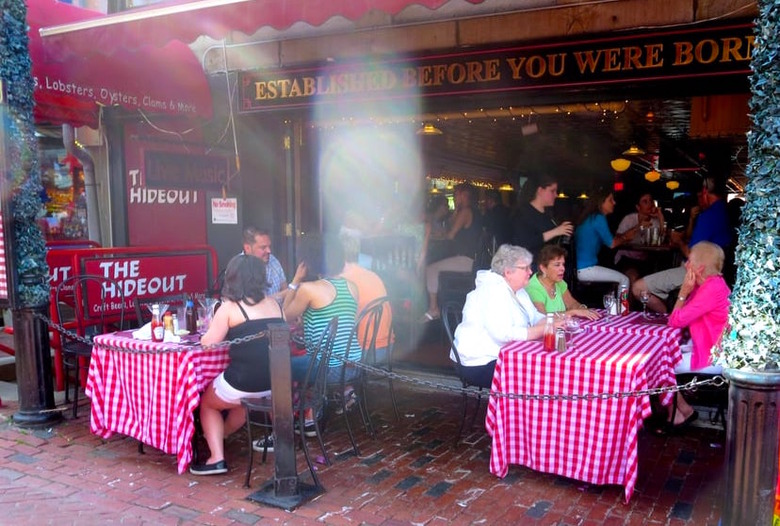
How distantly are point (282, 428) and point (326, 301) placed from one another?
3.77 feet

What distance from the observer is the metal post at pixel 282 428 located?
3.49 m

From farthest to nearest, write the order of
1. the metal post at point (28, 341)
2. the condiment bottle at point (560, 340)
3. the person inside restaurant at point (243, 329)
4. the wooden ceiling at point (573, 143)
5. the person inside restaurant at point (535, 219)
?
the wooden ceiling at point (573, 143)
the person inside restaurant at point (535, 219)
the metal post at point (28, 341)
the person inside restaurant at point (243, 329)
the condiment bottle at point (560, 340)

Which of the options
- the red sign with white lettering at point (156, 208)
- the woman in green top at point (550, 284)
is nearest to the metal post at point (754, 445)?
the woman in green top at point (550, 284)

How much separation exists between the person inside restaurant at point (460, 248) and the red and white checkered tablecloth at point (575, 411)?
3696 millimetres

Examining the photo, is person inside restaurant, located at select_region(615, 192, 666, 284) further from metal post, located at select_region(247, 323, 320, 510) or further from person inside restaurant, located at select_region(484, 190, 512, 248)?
metal post, located at select_region(247, 323, 320, 510)

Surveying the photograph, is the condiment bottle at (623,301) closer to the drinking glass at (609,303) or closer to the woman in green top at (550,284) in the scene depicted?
the drinking glass at (609,303)

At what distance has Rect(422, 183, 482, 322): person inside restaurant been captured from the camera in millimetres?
7629

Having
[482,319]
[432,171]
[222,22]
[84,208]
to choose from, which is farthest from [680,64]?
[84,208]

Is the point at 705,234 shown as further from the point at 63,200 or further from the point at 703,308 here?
the point at 63,200

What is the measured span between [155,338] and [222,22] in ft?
7.93

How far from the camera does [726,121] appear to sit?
21.1 feet

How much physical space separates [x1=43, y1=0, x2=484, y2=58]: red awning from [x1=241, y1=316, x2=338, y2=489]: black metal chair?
215 centimetres

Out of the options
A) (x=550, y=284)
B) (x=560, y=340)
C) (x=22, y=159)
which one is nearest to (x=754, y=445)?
(x=560, y=340)

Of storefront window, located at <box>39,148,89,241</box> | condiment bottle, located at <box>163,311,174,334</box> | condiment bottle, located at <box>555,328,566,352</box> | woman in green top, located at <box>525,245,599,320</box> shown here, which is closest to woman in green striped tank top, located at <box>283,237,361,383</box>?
condiment bottle, located at <box>163,311,174,334</box>
